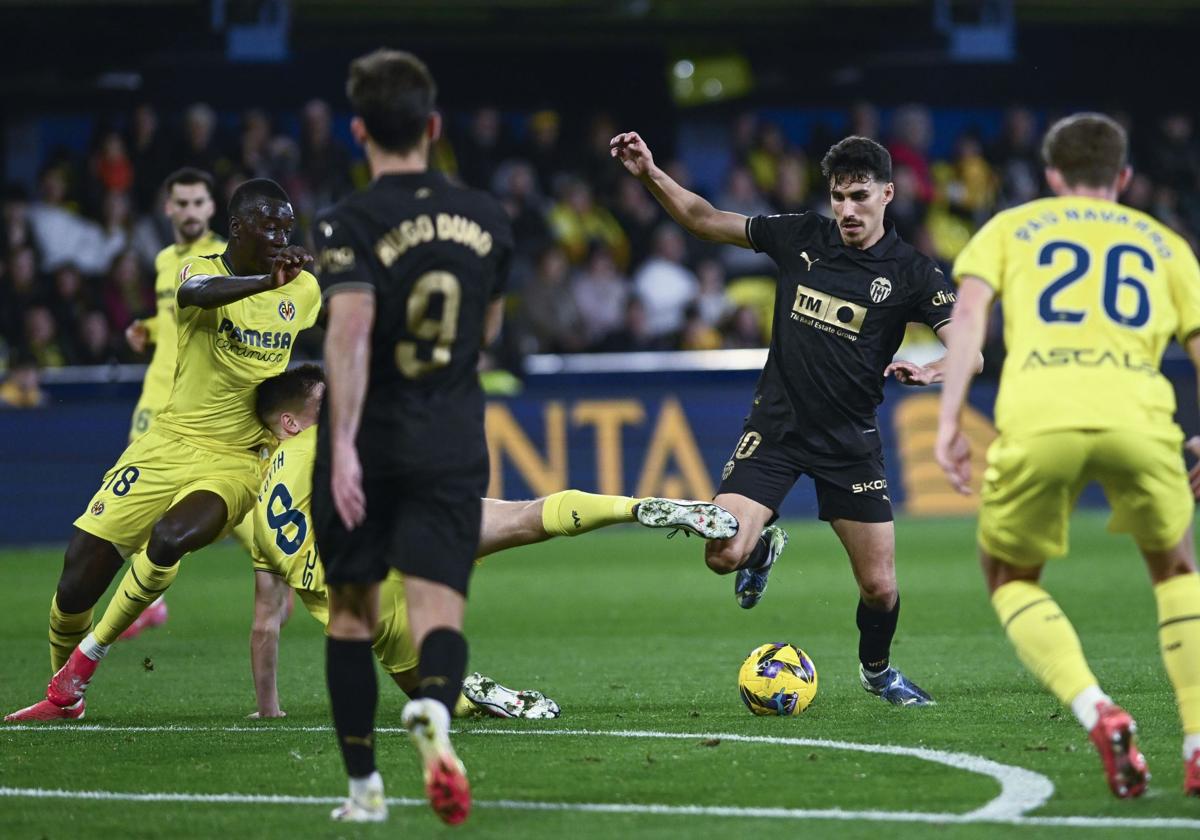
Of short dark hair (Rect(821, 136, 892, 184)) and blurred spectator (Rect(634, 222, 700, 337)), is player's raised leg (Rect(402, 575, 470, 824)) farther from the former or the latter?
blurred spectator (Rect(634, 222, 700, 337))

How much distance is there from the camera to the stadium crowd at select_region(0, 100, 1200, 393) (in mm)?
17984

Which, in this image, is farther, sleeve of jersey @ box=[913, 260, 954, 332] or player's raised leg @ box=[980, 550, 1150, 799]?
sleeve of jersey @ box=[913, 260, 954, 332]

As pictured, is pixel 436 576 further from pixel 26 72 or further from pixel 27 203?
pixel 26 72

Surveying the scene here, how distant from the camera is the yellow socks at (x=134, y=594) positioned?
7.59 m

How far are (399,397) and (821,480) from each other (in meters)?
3.01

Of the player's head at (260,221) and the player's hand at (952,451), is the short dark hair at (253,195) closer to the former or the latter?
the player's head at (260,221)

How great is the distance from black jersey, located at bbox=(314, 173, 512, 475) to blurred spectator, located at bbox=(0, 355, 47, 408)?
1151 centimetres

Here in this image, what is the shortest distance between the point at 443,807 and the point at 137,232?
14924 mm

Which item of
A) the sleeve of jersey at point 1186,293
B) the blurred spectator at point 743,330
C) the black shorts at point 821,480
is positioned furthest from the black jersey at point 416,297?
the blurred spectator at point 743,330

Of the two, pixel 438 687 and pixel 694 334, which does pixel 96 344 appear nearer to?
pixel 694 334

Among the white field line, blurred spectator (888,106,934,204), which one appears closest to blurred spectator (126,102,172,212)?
blurred spectator (888,106,934,204)

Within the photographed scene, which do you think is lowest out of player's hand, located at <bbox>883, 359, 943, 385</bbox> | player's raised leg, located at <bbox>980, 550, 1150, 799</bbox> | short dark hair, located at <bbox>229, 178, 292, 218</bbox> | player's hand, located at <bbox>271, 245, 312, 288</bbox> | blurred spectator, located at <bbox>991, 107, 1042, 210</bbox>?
player's raised leg, located at <bbox>980, 550, 1150, 799</bbox>

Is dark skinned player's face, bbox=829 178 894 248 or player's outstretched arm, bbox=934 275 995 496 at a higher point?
dark skinned player's face, bbox=829 178 894 248

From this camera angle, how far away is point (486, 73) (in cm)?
2383
